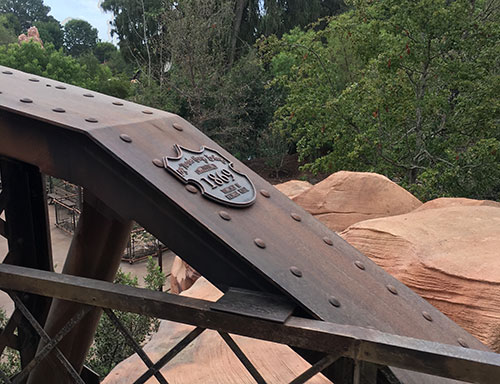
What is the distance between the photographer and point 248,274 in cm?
124

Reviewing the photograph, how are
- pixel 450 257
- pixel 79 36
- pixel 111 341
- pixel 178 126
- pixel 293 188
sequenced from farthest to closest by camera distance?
pixel 79 36 → pixel 293 188 → pixel 111 341 → pixel 450 257 → pixel 178 126

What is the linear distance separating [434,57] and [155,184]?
6930 mm

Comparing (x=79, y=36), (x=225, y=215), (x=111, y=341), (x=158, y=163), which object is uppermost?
(x=79, y=36)

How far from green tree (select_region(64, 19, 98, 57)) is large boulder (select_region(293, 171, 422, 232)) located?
136 ft

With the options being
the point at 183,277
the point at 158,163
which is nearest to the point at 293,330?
the point at 158,163

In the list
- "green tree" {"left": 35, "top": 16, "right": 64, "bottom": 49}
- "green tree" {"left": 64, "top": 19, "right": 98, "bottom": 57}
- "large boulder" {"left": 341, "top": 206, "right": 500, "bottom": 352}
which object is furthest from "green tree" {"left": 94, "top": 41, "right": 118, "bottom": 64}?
"large boulder" {"left": 341, "top": 206, "right": 500, "bottom": 352}

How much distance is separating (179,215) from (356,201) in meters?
4.53

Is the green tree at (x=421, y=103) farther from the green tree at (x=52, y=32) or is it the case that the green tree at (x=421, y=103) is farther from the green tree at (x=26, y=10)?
the green tree at (x=26, y=10)

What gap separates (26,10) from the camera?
45344mm

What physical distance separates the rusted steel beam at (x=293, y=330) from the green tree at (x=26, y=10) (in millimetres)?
47893

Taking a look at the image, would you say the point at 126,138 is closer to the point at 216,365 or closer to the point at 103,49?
the point at 216,365

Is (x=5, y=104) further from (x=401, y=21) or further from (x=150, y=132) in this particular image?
(x=401, y=21)

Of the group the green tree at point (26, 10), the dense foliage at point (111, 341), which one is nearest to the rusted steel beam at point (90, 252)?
the dense foliage at point (111, 341)

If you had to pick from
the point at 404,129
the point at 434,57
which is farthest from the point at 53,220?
the point at 434,57
